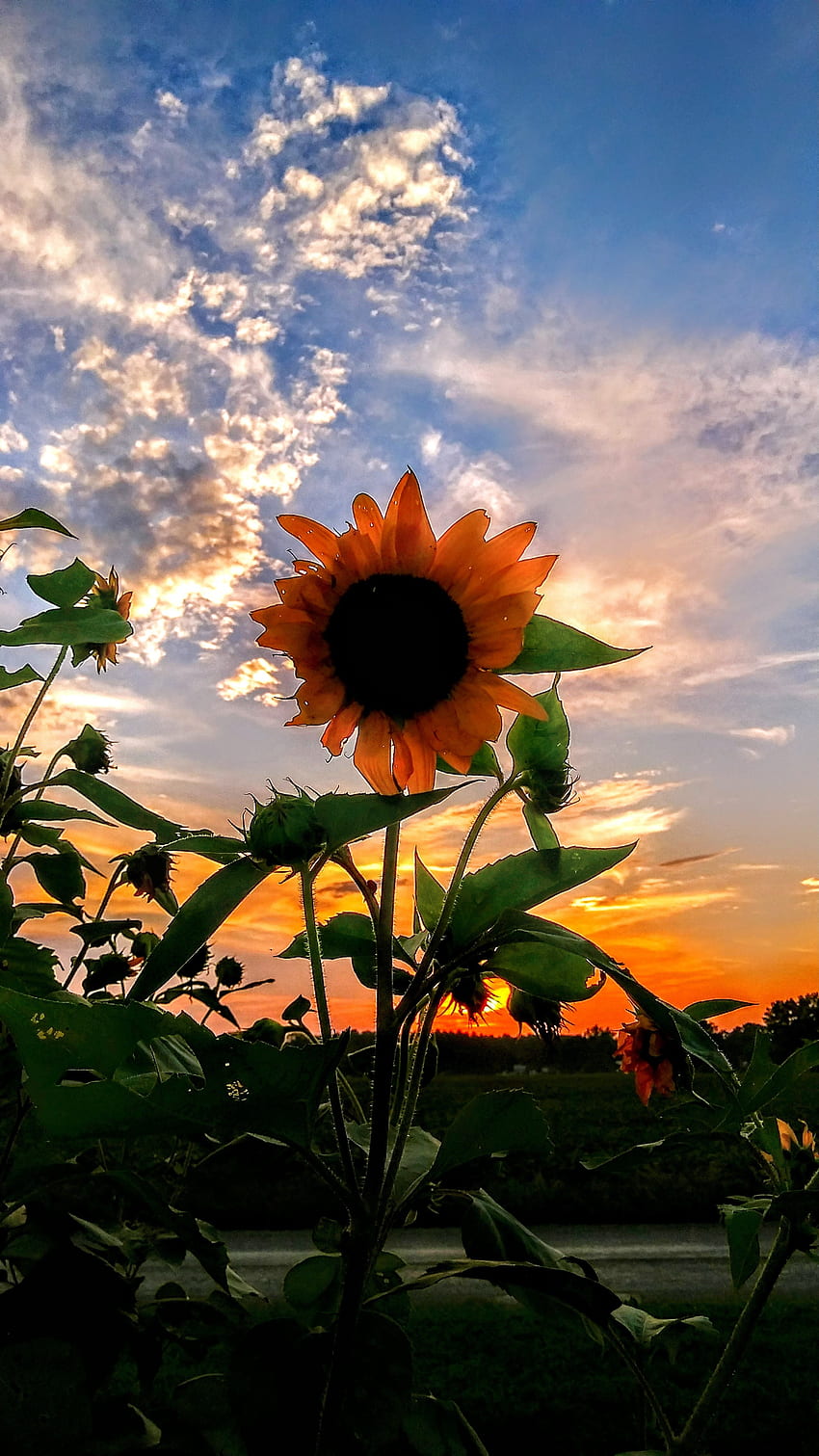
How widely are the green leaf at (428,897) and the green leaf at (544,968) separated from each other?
0.41 feet

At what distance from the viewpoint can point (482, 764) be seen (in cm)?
93

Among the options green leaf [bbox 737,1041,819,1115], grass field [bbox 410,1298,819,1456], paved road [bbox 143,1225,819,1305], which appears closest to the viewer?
green leaf [bbox 737,1041,819,1115]

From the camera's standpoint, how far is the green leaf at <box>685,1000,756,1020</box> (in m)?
0.98

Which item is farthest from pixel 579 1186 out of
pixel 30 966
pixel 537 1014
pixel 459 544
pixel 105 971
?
pixel 459 544

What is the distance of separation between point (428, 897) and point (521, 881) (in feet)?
0.66

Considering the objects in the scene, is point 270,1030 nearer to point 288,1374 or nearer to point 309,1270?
point 309,1270

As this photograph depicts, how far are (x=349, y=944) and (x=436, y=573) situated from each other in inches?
14.4

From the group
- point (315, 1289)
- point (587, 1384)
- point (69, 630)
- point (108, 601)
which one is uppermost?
point (108, 601)

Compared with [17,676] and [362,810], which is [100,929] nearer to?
[17,676]

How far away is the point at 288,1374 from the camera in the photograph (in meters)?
0.75

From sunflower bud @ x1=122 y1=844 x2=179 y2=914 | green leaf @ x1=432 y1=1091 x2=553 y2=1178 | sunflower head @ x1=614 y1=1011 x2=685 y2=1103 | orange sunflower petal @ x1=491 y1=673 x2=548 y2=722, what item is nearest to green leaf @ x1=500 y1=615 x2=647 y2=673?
orange sunflower petal @ x1=491 y1=673 x2=548 y2=722

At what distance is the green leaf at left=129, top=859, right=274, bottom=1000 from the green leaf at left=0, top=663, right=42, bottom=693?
18.5 inches

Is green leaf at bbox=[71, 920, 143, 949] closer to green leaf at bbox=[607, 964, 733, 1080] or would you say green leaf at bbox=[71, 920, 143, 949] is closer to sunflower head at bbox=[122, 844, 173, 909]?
sunflower head at bbox=[122, 844, 173, 909]

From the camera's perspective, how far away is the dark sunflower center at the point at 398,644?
88 cm
